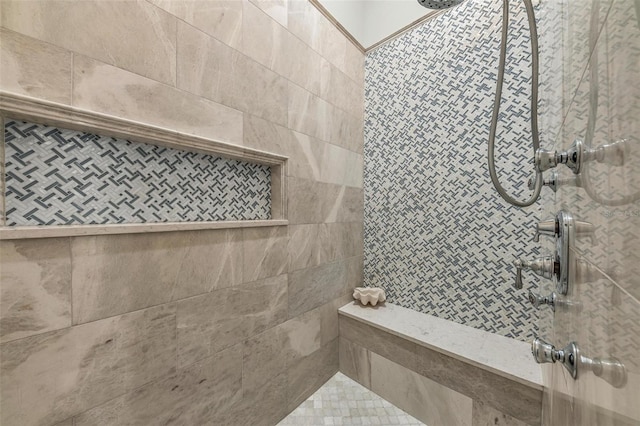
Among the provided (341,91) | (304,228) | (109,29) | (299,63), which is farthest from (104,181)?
(341,91)

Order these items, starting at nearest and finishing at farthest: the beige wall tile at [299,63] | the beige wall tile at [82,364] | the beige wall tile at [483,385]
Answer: the beige wall tile at [82,364] → the beige wall tile at [483,385] → the beige wall tile at [299,63]

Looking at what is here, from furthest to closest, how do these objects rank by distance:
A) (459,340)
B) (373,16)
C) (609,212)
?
(373,16) < (459,340) < (609,212)

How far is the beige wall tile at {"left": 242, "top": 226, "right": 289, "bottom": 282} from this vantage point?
3.84 ft

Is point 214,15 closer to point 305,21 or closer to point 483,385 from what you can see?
point 305,21

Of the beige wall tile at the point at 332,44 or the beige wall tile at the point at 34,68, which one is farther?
the beige wall tile at the point at 332,44

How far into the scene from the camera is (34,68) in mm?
668

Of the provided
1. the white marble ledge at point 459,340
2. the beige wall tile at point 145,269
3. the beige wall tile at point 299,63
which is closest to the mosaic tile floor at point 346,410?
the white marble ledge at point 459,340

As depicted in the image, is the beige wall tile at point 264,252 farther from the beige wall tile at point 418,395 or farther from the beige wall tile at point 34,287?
the beige wall tile at point 418,395

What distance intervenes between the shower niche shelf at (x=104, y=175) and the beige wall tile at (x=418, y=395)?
1203 millimetres

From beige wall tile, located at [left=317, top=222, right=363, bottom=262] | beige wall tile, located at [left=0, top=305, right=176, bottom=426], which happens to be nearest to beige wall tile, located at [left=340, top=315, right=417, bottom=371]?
beige wall tile, located at [left=317, top=222, right=363, bottom=262]

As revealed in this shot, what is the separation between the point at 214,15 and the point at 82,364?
4.39 ft

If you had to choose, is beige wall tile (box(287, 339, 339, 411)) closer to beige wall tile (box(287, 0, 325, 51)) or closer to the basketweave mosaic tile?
the basketweave mosaic tile

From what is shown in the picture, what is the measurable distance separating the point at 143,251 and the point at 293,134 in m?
0.91

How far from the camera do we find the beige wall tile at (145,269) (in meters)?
0.75
